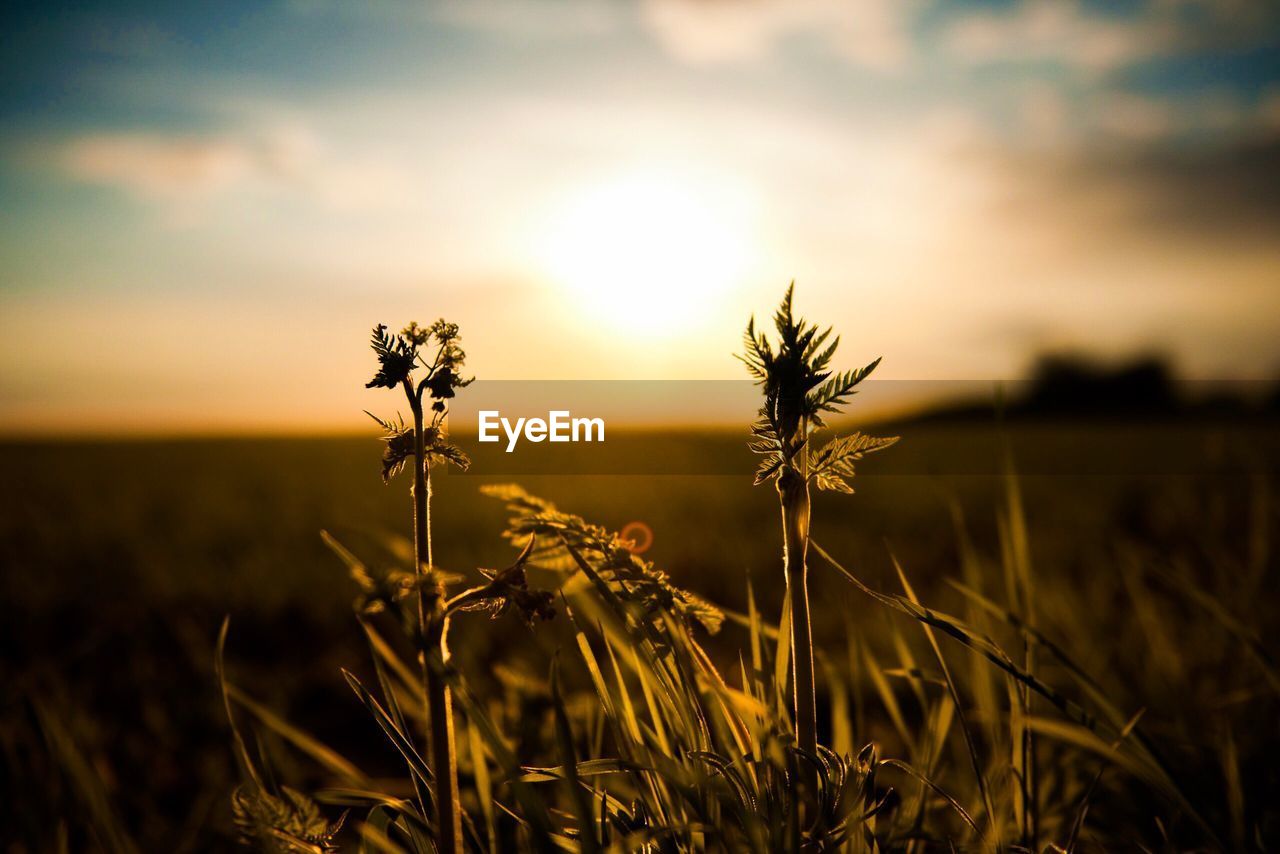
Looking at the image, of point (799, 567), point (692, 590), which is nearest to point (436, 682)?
point (799, 567)

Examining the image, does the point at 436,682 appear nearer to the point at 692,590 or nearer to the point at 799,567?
the point at 799,567

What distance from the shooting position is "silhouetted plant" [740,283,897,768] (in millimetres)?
678

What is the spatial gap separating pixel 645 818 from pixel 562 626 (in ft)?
14.4

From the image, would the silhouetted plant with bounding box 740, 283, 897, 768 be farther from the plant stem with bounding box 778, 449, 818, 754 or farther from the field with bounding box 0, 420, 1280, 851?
the field with bounding box 0, 420, 1280, 851

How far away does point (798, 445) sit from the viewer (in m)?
0.71

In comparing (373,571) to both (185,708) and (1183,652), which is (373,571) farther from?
(185,708)

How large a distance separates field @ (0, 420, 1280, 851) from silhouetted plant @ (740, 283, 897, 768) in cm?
49

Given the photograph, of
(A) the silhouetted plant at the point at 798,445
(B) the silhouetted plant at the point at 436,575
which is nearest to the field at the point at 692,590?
(B) the silhouetted plant at the point at 436,575

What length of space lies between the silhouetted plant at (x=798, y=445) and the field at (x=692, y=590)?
49 centimetres

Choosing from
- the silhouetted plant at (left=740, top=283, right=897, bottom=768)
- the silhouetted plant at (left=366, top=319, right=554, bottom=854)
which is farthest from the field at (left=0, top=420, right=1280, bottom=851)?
the silhouetted plant at (left=740, top=283, right=897, bottom=768)

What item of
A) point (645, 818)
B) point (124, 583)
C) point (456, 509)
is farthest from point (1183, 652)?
point (456, 509)

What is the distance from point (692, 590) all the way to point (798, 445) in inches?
244

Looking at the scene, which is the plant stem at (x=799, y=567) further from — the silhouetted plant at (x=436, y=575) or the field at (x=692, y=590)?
the field at (x=692, y=590)

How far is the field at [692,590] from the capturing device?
1629mm
